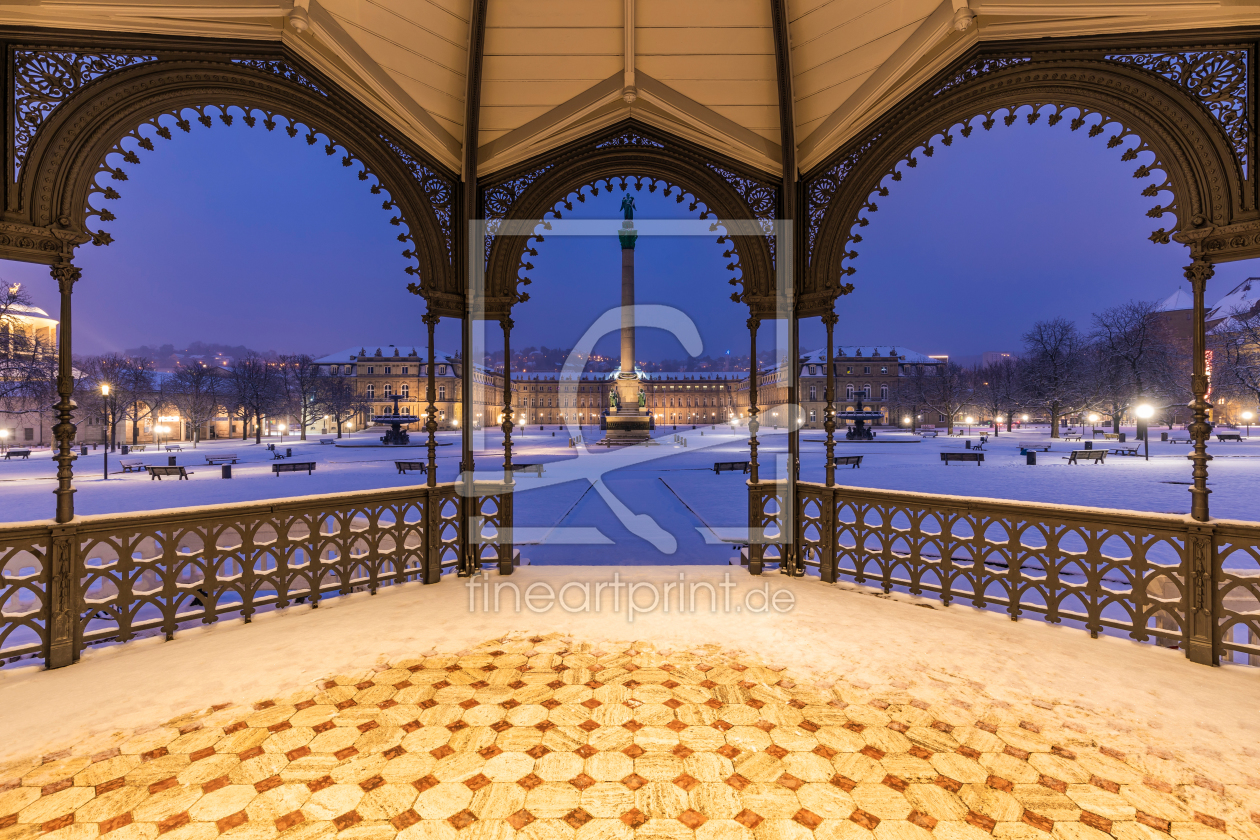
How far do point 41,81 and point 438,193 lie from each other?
2.76 metres

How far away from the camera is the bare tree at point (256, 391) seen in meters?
37.6

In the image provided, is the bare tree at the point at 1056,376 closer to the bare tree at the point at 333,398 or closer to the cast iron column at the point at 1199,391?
the cast iron column at the point at 1199,391

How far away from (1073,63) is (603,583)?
19.1 ft

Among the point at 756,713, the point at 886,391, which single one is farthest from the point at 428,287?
the point at 886,391

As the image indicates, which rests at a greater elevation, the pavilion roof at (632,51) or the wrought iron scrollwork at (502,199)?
the pavilion roof at (632,51)

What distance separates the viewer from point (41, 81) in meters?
3.63

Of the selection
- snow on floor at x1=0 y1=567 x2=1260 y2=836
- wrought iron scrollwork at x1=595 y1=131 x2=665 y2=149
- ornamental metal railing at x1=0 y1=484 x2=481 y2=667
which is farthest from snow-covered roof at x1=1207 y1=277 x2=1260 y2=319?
ornamental metal railing at x1=0 y1=484 x2=481 y2=667

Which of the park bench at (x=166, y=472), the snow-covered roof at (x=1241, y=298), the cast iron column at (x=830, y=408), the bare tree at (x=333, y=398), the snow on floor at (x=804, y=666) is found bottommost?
the snow on floor at (x=804, y=666)

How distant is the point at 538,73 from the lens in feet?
16.6

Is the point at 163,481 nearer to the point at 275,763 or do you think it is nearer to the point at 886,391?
the point at 275,763

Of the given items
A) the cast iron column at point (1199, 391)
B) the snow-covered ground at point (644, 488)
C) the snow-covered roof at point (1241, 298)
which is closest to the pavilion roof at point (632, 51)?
the cast iron column at point (1199, 391)

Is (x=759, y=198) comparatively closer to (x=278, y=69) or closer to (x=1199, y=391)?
(x=1199, y=391)

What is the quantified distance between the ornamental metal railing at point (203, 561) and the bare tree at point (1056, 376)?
39.8m

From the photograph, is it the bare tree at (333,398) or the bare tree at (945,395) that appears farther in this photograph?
the bare tree at (945,395)
